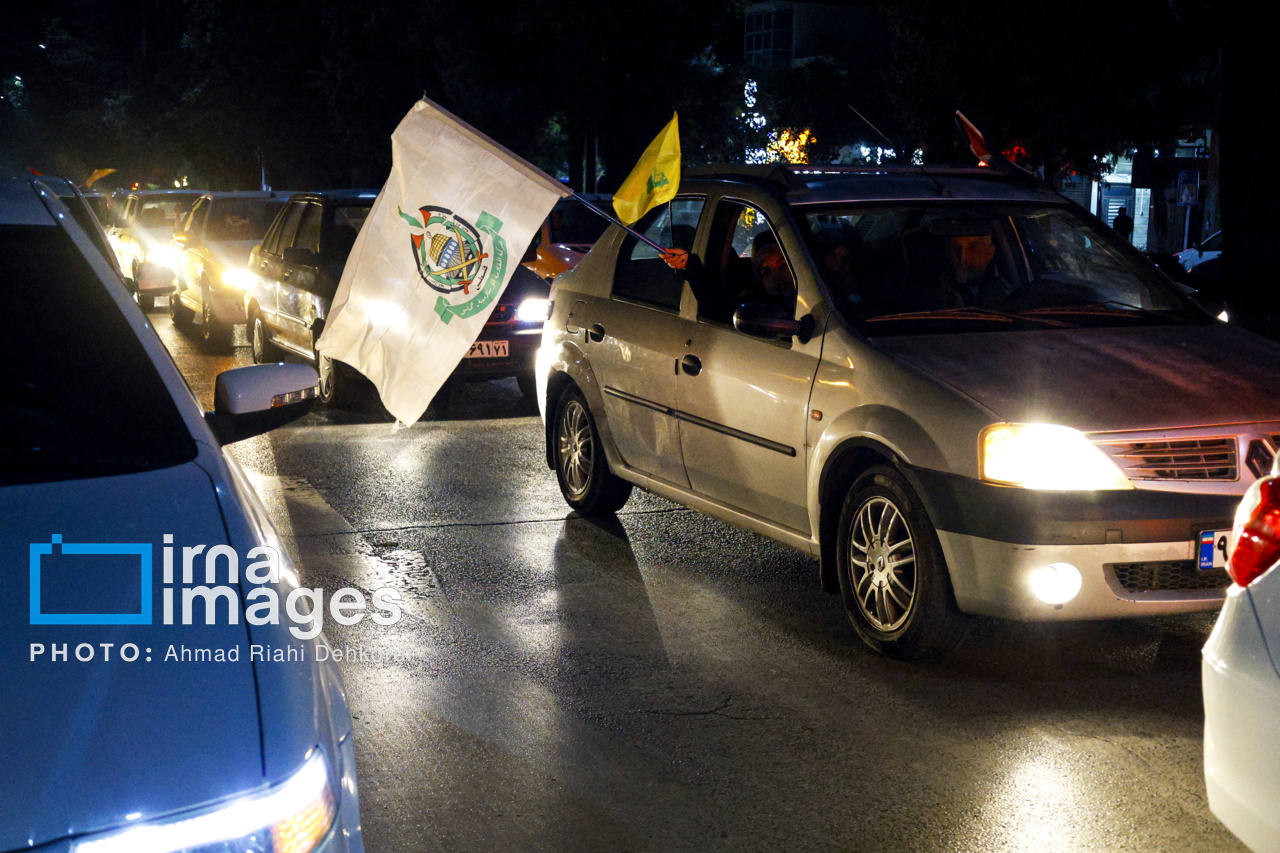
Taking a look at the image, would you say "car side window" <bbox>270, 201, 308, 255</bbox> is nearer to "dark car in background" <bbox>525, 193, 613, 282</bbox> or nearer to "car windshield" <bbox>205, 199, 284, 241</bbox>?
"dark car in background" <bbox>525, 193, 613, 282</bbox>

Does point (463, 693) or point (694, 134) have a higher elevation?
point (694, 134)

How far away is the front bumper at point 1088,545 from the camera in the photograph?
15.4 feet

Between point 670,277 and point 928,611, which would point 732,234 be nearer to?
point 670,277

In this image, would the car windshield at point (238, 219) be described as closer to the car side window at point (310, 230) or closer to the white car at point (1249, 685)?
the car side window at point (310, 230)

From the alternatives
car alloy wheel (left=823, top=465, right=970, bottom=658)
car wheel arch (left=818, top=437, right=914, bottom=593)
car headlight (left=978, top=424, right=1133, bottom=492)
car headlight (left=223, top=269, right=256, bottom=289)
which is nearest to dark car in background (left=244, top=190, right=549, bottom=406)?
car headlight (left=223, top=269, right=256, bottom=289)

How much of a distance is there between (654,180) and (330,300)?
5593 mm

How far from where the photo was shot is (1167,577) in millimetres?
4824

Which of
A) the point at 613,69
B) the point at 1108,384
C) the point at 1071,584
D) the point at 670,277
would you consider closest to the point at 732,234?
the point at 670,277

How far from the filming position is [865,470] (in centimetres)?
533

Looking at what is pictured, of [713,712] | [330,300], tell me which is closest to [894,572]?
[713,712]

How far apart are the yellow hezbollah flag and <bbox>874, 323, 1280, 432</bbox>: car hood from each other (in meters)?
1.44

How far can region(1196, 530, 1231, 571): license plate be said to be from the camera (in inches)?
187

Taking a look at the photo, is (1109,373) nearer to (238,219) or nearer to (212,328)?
(212,328)

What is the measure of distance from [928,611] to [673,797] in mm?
1351
